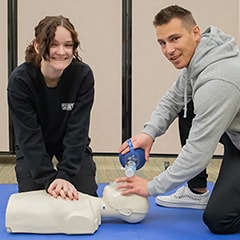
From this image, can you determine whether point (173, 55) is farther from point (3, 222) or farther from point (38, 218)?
point (3, 222)

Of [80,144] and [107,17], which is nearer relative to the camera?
[80,144]

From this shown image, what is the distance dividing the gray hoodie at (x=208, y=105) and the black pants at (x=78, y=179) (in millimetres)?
390

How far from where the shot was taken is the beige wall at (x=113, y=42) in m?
3.55

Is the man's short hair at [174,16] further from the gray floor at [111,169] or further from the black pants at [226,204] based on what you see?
the gray floor at [111,169]

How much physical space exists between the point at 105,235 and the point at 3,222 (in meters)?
0.42

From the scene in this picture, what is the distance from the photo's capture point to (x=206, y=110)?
5.07ft

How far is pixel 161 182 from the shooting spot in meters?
1.65

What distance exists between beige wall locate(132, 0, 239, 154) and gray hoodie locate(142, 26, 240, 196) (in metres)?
1.81

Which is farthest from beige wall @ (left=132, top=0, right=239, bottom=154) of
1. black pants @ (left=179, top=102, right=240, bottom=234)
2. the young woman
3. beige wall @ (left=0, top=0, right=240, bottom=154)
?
black pants @ (left=179, top=102, right=240, bottom=234)

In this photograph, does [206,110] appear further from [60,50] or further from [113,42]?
[113,42]

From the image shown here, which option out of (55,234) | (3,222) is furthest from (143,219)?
(3,222)

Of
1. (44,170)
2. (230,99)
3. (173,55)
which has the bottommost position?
(44,170)

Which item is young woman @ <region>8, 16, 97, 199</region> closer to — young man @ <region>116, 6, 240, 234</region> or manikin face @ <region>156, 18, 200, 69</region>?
young man @ <region>116, 6, 240, 234</region>

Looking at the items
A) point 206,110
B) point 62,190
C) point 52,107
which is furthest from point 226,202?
point 52,107
